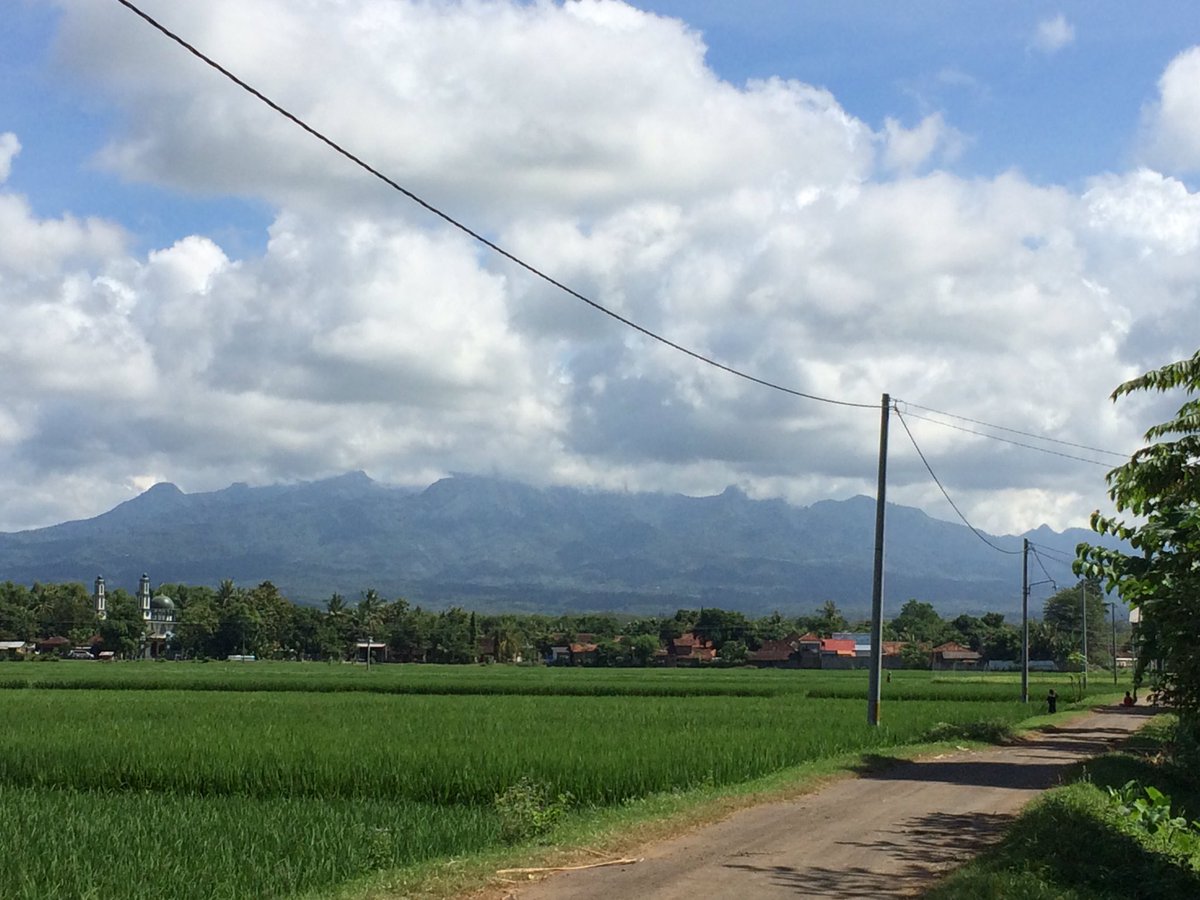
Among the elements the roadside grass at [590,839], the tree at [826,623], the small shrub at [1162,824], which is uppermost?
the small shrub at [1162,824]

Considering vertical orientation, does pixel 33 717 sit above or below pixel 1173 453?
below

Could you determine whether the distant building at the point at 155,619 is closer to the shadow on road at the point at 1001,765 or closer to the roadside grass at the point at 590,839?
the shadow on road at the point at 1001,765

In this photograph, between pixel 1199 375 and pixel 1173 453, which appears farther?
pixel 1173 453

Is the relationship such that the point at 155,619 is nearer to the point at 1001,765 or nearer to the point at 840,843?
the point at 1001,765

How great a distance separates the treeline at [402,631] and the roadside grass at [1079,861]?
112 m

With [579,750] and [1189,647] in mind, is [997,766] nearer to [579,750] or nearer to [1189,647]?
[579,750]

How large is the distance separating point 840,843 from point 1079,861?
263 centimetres

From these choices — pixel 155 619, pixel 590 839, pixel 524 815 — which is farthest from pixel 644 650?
pixel 590 839

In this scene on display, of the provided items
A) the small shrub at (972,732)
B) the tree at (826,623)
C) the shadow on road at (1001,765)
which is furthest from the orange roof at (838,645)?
the shadow on road at (1001,765)

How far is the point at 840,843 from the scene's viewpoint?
45.1 feet

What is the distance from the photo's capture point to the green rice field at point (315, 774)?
12578 millimetres

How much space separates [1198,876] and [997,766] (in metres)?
11.9

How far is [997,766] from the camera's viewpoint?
23359 mm

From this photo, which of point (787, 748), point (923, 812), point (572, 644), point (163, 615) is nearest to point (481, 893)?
point (923, 812)
